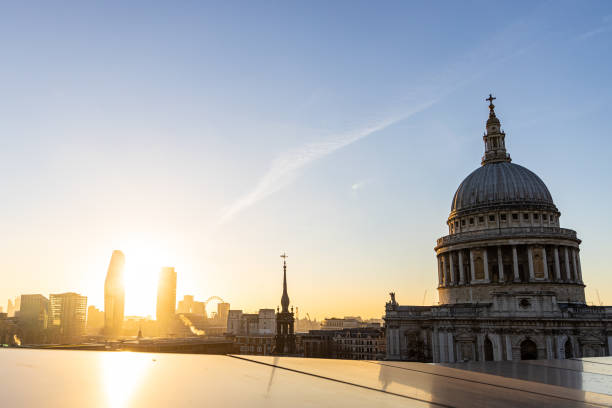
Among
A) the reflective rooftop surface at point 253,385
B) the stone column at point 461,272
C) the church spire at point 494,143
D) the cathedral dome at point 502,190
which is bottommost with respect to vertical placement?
the reflective rooftop surface at point 253,385

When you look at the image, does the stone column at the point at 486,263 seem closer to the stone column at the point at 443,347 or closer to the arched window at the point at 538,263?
the arched window at the point at 538,263

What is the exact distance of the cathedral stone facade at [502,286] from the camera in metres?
53.8

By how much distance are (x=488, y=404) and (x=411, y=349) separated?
6272 centimetres

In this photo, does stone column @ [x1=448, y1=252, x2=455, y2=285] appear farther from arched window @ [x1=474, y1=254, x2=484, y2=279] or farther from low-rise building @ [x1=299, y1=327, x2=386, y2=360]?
low-rise building @ [x1=299, y1=327, x2=386, y2=360]

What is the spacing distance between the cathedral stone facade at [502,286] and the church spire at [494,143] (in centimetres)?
18

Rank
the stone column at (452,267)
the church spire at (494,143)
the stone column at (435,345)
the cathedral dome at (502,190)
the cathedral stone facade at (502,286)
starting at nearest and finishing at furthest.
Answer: the cathedral stone facade at (502,286) → the stone column at (435,345) → the cathedral dome at (502,190) → the stone column at (452,267) → the church spire at (494,143)

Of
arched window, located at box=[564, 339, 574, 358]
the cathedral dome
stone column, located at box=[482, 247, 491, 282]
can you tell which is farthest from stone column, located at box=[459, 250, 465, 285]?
arched window, located at box=[564, 339, 574, 358]

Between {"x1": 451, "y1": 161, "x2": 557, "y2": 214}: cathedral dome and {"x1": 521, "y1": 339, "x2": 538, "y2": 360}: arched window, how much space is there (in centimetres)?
2234

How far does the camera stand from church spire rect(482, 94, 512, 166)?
79881 mm

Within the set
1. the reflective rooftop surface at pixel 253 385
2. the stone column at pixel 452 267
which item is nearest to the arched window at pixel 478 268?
the stone column at pixel 452 267

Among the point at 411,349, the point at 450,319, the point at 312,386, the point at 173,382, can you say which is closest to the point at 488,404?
the point at 312,386

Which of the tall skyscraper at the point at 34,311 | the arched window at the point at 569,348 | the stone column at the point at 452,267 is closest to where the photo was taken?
the arched window at the point at 569,348

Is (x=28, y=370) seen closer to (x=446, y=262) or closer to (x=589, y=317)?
(x=589, y=317)

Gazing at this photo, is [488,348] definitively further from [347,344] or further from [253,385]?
[347,344]
